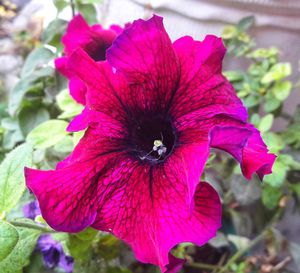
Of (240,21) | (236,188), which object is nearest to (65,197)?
(236,188)

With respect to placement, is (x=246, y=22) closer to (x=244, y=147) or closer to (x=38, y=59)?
(x=38, y=59)

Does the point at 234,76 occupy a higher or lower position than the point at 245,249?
higher

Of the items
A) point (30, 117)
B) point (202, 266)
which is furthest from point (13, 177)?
point (202, 266)

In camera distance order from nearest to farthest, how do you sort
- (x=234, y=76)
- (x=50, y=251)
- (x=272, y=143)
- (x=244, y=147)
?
(x=244, y=147) → (x=50, y=251) → (x=272, y=143) → (x=234, y=76)

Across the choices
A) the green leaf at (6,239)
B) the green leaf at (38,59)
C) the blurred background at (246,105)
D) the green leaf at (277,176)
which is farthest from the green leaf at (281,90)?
the green leaf at (6,239)

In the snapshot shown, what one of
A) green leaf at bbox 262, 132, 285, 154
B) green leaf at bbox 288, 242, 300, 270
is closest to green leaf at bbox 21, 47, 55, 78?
green leaf at bbox 262, 132, 285, 154

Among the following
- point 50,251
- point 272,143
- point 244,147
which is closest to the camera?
point 244,147
